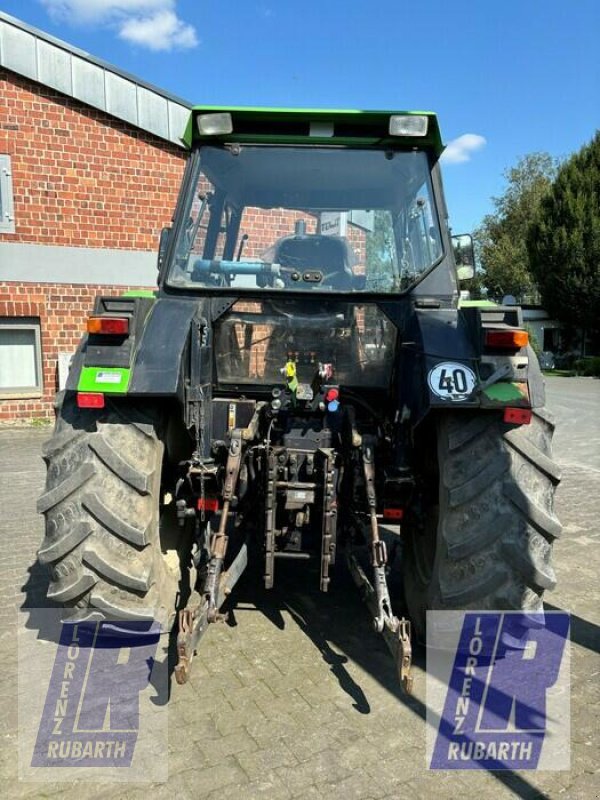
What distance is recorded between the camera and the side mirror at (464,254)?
3.85 meters

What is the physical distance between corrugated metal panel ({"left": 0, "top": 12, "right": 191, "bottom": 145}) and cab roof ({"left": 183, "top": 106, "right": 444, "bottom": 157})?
737 centimetres

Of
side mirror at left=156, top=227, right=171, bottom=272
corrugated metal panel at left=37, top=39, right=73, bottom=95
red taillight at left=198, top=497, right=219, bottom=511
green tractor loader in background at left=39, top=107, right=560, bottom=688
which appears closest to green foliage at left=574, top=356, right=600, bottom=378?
corrugated metal panel at left=37, top=39, right=73, bottom=95

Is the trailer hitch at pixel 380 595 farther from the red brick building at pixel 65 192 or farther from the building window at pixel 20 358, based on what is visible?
the building window at pixel 20 358

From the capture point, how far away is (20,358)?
34.8 feet

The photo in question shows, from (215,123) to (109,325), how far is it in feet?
4.18

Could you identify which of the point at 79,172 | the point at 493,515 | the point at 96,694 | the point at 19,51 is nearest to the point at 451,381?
the point at 493,515

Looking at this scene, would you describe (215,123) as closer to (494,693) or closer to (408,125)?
(408,125)

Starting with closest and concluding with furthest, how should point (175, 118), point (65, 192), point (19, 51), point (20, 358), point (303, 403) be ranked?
point (303, 403) → point (19, 51) → point (65, 192) → point (20, 358) → point (175, 118)

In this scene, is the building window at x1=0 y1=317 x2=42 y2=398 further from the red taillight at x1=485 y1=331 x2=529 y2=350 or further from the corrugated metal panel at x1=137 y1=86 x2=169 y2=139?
the red taillight at x1=485 y1=331 x2=529 y2=350

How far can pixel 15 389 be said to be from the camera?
34.9ft

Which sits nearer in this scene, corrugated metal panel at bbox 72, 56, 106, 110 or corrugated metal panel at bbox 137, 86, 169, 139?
corrugated metal panel at bbox 72, 56, 106, 110

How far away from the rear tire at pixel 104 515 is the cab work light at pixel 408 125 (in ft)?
6.29

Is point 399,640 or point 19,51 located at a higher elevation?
point 19,51

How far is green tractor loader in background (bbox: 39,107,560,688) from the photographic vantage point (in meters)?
2.97
